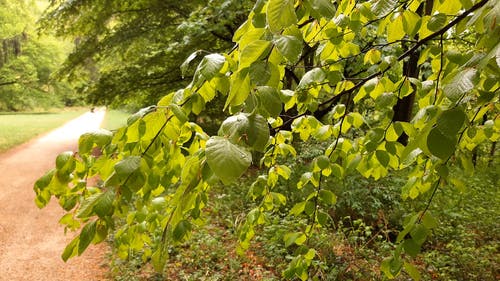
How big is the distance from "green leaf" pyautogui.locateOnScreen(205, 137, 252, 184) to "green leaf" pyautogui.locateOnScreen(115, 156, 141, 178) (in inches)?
10.8

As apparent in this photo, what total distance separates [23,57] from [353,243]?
2590 centimetres

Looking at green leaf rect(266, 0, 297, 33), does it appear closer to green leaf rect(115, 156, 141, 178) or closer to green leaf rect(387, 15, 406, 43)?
green leaf rect(115, 156, 141, 178)

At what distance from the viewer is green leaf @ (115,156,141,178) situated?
891 mm

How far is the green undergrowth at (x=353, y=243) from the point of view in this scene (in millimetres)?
5145

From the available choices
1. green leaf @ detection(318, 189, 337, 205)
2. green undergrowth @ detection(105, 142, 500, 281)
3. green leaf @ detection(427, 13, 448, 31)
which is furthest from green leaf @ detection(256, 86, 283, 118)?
green undergrowth @ detection(105, 142, 500, 281)

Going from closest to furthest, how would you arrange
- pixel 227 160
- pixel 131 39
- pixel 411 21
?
pixel 227 160 → pixel 411 21 → pixel 131 39

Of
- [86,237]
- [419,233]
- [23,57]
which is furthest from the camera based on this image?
[23,57]

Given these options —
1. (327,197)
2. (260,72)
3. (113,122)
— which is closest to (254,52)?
(260,72)

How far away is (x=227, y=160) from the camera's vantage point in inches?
28.0

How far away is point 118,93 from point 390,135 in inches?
380

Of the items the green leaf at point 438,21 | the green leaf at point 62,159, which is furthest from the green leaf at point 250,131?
the green leaf at point 438,21

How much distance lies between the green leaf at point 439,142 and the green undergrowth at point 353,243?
355cm

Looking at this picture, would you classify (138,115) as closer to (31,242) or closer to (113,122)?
(31,242)

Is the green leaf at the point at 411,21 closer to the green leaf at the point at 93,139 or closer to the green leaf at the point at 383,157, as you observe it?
the green leaf at the point at 383,157
